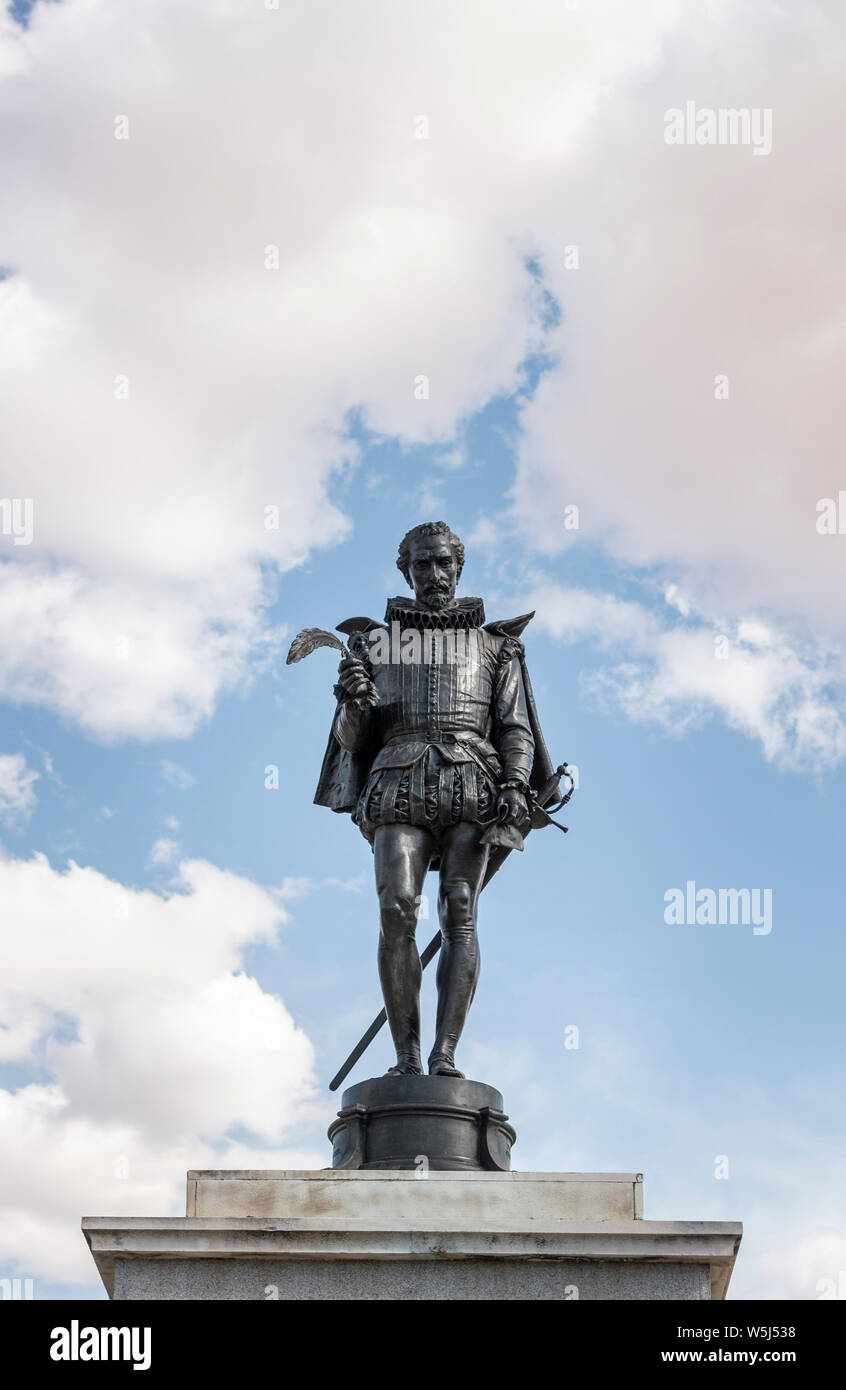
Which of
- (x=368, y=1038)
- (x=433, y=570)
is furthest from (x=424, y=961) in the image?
(x=433, y=570)

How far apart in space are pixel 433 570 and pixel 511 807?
218 cm

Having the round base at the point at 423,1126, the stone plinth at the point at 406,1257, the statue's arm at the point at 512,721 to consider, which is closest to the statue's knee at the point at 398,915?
the round base at the point at 423,1126

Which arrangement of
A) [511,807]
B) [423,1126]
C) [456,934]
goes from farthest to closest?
[511,807]
[456,934]
[423,1126]

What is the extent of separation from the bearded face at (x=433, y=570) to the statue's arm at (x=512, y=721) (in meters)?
0.66

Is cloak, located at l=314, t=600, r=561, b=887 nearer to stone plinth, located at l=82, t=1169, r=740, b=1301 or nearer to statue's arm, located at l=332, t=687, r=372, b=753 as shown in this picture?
statue's arm, located at l=332, t=687, r=372, b=753

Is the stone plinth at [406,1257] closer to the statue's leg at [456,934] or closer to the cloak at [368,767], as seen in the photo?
the statue's leg at [456,934]

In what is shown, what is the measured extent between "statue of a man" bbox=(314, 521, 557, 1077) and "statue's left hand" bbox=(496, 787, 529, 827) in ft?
0.04

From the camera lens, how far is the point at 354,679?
14977 millimetres

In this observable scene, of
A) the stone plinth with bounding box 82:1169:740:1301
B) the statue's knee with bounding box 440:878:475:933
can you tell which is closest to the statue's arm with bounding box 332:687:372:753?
the statue's knee with bounding box 440:878:475:933

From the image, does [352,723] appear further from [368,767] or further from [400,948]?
[400,948]

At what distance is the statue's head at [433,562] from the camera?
51.4 ft
